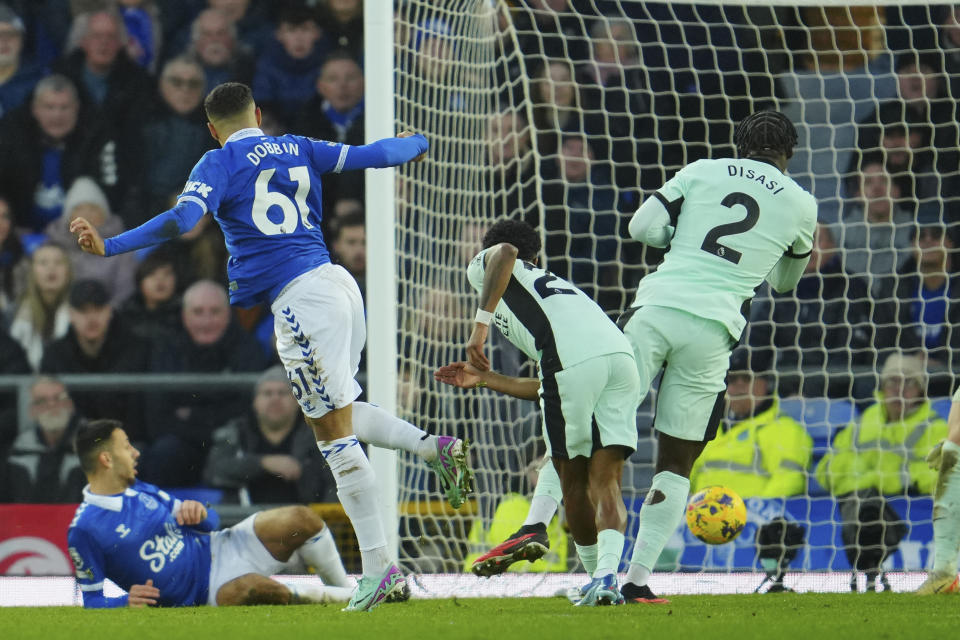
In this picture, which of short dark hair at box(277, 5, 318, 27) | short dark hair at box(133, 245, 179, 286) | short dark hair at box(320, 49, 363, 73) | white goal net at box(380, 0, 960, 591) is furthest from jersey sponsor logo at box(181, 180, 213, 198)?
short dark hair at box(277, 5, 318, 27)

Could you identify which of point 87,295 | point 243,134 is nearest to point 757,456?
point 243,134

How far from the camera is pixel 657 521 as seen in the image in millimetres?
4703

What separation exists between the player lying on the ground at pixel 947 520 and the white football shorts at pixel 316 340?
8.39 ft

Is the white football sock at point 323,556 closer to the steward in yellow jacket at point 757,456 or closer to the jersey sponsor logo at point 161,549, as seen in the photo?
the jersey sponsor logo at point 161,549

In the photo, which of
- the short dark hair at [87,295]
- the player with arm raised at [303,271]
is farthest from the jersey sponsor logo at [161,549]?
the short dark hair at [87,295]

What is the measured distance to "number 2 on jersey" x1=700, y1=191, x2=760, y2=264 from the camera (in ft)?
15.8

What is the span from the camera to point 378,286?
5.92m

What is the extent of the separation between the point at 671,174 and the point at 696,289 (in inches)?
147

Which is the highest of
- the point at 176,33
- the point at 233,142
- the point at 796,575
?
the point at 176,33

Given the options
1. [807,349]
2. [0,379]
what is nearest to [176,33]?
[0,379]

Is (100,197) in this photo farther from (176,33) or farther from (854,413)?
(854,413)

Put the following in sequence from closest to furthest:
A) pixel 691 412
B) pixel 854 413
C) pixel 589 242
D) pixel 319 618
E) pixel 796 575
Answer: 1. pixel 319 618
2. pixel 691 412
3. pixel 796 575
4. pixel 854 413
5. pixel 589 242

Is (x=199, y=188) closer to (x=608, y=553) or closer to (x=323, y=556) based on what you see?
(x=608, y=553)

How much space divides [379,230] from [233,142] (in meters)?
1.40
